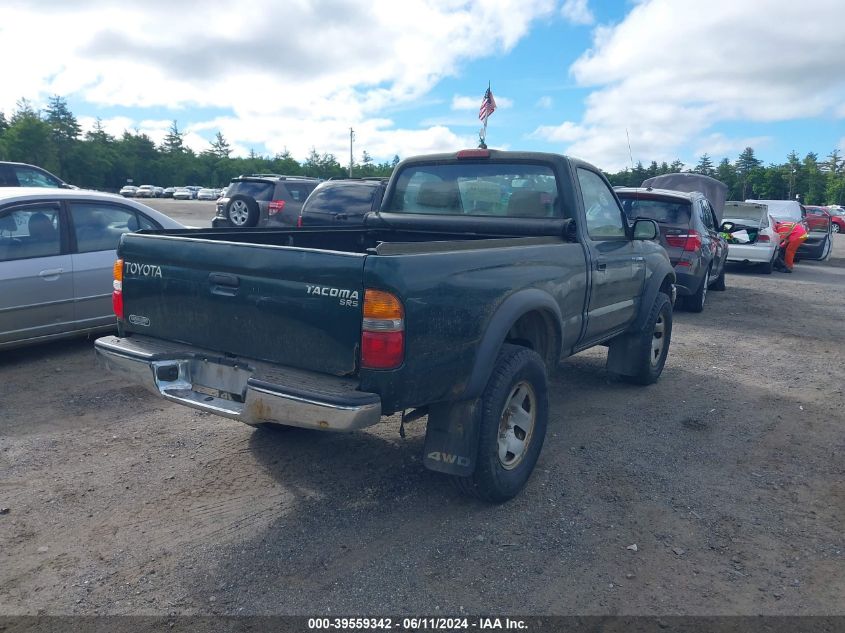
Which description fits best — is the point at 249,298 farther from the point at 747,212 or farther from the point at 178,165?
the point at 178,165

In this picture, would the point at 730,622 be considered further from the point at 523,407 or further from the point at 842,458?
the point at 842,458

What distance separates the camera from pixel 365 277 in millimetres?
2998

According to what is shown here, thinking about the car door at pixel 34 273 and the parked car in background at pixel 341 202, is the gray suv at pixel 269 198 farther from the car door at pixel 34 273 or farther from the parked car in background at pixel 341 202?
the car door at pixel 34 273

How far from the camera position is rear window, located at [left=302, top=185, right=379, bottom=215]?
10523 millimetres

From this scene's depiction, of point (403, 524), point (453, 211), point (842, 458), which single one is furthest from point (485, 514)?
point (842, 458)

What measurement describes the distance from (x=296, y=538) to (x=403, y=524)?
1.85 ft

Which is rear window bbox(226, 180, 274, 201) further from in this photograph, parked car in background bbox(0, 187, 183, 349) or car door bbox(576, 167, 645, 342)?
car door bbox(576, 167, 645, 342)

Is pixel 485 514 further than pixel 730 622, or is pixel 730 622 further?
pixel 485 514

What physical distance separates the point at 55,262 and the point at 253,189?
28.2 ft

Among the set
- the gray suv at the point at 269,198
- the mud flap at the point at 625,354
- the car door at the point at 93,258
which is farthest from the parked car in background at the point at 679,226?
the gray suv at the point at 269,198

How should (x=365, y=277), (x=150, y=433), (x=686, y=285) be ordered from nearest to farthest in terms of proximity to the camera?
1. (x=365, y=277)
2. (x=150, y=433)
3. (x=686, y=285)

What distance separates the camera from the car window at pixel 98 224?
647 cm

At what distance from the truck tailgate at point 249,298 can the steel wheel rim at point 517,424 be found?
114 cm

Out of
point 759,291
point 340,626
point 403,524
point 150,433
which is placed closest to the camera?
point 340,626
